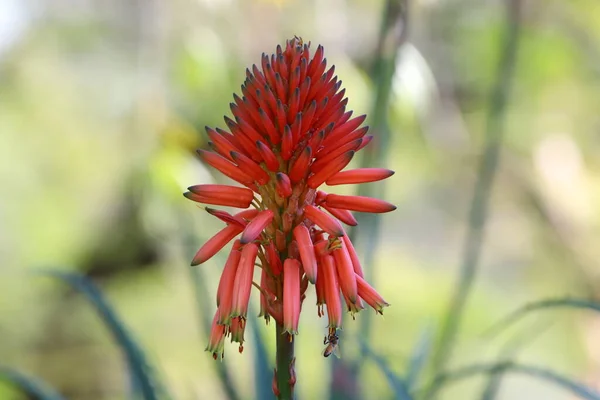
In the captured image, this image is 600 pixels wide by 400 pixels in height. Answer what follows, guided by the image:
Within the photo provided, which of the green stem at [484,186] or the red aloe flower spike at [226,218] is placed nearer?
the red aloe flower spike at [226,218]

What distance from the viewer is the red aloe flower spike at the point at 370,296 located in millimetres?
500

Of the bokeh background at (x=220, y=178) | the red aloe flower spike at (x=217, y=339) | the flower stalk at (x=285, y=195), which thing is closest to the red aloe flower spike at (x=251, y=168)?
the flower stalk at (x=285, y=195)

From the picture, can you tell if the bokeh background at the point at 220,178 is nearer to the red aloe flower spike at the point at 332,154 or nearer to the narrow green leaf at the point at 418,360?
the narrow green leaf at the point at 418,360

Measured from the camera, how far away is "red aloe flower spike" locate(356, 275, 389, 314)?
50cm

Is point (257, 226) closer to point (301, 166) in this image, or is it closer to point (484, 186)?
point (301, 166)

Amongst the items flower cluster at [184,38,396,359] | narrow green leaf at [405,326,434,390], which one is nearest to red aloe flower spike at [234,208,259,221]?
flower cluster at [184,38,396,359]

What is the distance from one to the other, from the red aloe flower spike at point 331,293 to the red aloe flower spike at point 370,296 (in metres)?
0.03

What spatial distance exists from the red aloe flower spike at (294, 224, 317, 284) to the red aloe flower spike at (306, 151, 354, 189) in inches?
1.7

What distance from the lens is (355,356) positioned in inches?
37.1

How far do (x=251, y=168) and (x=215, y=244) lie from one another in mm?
72

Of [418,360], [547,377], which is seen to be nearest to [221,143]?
[547,377]

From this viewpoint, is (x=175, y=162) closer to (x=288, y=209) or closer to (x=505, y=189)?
(x=288, y=209)

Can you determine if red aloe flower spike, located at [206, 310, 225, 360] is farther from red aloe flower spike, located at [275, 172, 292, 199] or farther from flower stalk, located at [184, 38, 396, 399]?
red aloe flower spike, located at [275, 172, 292, 199]

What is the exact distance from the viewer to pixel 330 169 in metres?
0.48
